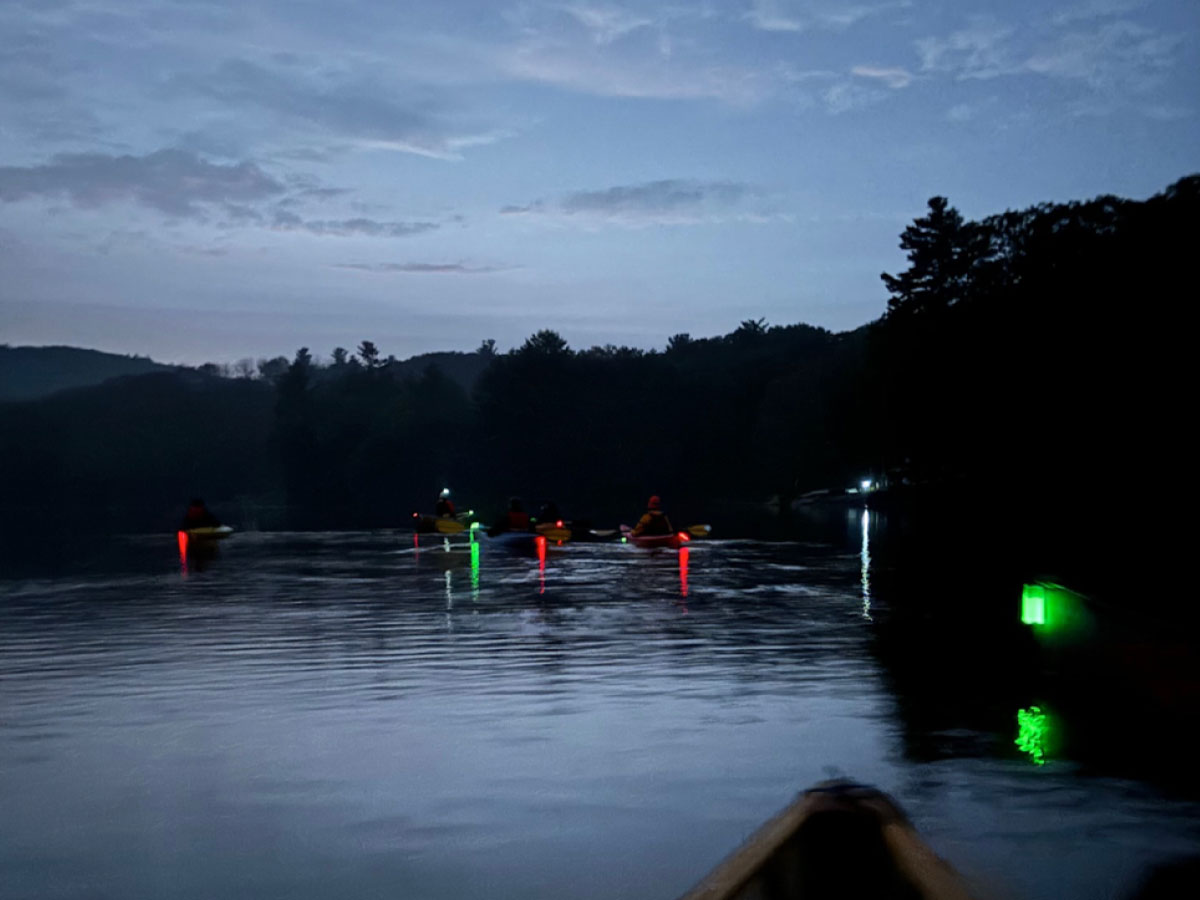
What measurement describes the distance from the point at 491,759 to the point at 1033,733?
6379 millimetres

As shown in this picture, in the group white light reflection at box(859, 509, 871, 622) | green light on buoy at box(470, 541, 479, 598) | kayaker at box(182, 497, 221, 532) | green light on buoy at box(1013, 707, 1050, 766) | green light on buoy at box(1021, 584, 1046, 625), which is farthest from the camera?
kayaker at box(182, 497, 221, 532)

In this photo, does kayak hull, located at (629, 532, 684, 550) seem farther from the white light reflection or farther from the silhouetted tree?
the silhouetted tree

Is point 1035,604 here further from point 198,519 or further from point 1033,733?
point 198,519

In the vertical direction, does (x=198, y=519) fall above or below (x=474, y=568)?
above

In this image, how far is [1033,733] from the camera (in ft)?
48.6

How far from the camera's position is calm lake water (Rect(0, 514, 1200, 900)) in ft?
32.6

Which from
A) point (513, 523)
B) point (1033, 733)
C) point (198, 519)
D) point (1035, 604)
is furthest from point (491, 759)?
point (198, 519)

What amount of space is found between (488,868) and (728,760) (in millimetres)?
4093

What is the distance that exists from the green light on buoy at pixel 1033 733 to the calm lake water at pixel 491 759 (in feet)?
0.42

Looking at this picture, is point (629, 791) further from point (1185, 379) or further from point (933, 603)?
point (1185, 379)

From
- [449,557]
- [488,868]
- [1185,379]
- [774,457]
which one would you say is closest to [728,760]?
[488,868]

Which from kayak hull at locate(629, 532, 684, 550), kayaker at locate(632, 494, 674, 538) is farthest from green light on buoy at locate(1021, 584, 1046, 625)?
kayak hull at locate(629, 532, 684, 550)

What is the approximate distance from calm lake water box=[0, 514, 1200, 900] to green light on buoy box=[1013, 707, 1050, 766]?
0.42ft

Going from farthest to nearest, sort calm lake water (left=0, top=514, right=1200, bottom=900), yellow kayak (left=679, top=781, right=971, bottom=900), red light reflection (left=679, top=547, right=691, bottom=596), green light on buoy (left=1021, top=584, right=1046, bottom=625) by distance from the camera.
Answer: red light reflection (left=679, top=547, right=691, bottom=596) < green light on buoy (left=1021, top=584, right=1046, bottom=625) < calm lake water (left=0, top=514, right=1200, bottom=900) < yellow kayak (left=679, top=781, right=971, bottom=900)
